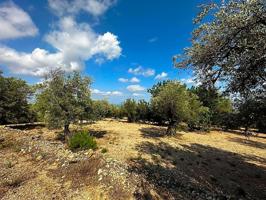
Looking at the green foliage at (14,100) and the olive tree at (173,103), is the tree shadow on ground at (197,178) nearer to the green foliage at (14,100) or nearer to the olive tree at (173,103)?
the olive tree at (173,103)

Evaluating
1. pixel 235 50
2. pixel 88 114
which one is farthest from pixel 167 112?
pixel 235 50

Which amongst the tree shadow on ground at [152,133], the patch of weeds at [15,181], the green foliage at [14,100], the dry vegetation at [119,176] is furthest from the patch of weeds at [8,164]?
the green foliage at [14,100]

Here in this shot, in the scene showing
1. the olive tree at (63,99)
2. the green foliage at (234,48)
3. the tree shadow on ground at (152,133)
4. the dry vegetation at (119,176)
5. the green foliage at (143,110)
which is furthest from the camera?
the green foliage at (143,110)

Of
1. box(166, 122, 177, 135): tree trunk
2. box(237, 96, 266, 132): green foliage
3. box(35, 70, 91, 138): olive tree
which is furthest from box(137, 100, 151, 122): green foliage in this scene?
box(237, 96, 266, 132): green foliage

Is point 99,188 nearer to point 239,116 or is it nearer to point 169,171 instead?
point 169,171

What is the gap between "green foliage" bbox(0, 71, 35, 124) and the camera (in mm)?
39312

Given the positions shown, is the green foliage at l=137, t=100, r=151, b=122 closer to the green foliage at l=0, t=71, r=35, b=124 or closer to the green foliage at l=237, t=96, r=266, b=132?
the green foliage at l=0, t=71, r=35, b=124

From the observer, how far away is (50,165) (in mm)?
15555

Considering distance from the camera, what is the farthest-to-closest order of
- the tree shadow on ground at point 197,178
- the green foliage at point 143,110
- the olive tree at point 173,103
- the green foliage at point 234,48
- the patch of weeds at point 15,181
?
1. the green foliage at point 143,110
2. the olive tree at point 173,103
3. the patch of weeds at point 15,181
4. the tree shadow on ground at point 197,178
5. the green foliage at point 234,48

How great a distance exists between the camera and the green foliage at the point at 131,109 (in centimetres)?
7156

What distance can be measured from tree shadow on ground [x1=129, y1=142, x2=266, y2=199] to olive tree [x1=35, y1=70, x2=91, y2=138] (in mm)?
12072

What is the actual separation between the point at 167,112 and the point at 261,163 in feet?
47.3

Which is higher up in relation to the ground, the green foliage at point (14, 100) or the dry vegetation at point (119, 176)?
the green foliage at point (14, 100)

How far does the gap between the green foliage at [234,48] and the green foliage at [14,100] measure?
40033 millimetres
